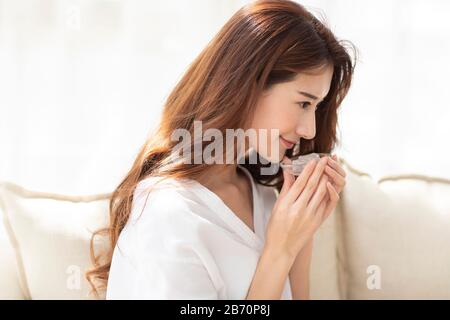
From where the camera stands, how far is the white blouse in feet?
3.98

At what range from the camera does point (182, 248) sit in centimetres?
122

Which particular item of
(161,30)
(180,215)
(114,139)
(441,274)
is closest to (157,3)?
(161,30)

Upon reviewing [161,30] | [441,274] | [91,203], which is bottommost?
[441,274]

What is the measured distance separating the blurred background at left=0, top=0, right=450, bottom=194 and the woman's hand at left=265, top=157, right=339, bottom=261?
1.72 feet

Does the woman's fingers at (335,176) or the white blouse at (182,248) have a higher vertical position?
the woman's fingers at (335,176)

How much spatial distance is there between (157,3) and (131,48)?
0.17 metres

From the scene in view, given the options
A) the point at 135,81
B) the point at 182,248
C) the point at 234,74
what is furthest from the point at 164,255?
the point at 135,81

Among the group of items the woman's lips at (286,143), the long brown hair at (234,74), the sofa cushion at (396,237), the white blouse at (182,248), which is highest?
the long brown hair at (234,74)

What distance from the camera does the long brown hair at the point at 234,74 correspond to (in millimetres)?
1300

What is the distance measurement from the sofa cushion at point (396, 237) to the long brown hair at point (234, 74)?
44cm

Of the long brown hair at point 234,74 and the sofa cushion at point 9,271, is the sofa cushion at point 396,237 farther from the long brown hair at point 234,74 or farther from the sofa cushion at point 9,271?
the sofa cushion at point 9,271

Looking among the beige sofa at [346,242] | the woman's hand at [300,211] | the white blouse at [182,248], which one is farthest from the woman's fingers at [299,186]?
the beige sofa at [346,242]
